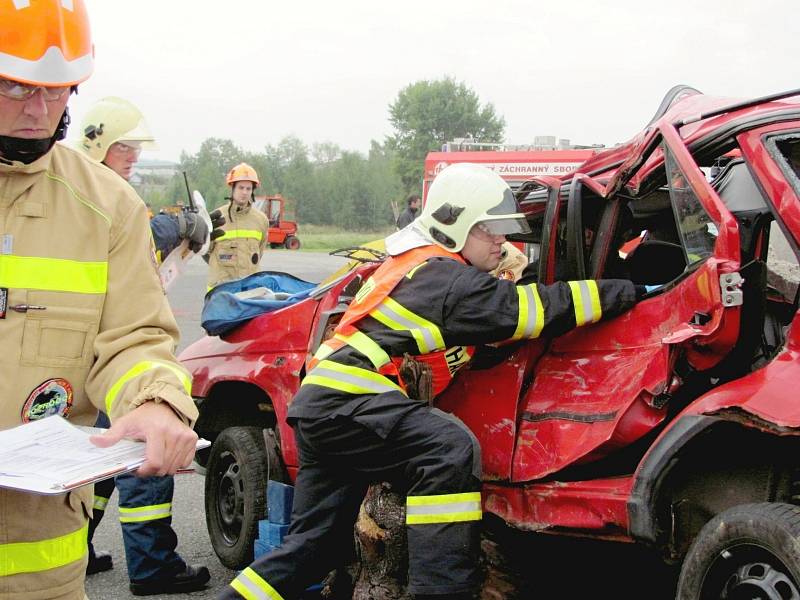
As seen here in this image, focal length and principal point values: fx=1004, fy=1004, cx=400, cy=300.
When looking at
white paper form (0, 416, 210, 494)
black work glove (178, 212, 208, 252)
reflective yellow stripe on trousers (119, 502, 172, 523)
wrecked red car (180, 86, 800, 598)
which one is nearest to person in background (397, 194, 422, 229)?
black work glove (178, 212, 208, 252)

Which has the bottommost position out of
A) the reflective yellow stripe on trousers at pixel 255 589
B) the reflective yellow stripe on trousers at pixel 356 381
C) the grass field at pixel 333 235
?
the grass field at pixel 333 235

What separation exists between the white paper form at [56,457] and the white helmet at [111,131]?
3.54 metres

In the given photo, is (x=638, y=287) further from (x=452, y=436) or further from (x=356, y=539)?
(x=356, y=539)

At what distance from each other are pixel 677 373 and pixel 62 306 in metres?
1.90

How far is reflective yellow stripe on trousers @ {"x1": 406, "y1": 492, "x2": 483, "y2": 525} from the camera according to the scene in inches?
132

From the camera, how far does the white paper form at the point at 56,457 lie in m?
1.73

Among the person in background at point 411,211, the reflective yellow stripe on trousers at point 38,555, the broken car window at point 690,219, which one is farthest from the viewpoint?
the person in background at point 411,211

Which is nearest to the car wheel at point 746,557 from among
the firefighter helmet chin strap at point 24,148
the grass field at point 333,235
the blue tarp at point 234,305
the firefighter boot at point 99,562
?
the firefighter helmet chin strap at point 24,148

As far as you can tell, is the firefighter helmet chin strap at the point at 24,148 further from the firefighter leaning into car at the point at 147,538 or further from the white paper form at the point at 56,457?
the firefighter leaning into car at the point at 147,538

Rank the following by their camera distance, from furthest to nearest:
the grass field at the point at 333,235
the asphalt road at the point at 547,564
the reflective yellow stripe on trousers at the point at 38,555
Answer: the grass field at the point at 333,235 < the asphalt road at the point at 547,564 < the reflective yellow stripe on trousers at the point at 38,555

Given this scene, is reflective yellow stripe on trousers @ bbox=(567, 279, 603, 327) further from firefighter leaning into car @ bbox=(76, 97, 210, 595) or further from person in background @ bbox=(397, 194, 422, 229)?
person in background @ bbox=(397, 194, 422, 229)

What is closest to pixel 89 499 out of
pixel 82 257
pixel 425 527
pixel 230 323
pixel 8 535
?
pixel 8 535

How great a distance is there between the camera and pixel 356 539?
145 inches

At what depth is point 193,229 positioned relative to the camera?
18.0 feet
